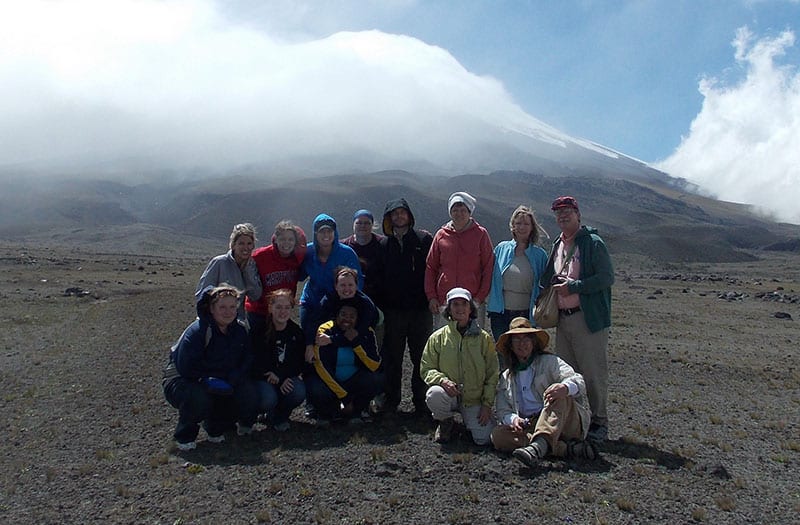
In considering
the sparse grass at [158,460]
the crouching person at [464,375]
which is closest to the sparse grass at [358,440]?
the crouching person at [464,375]

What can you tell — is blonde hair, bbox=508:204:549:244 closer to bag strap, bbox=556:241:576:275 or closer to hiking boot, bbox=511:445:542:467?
bag strap, bbox=556:241:576:275

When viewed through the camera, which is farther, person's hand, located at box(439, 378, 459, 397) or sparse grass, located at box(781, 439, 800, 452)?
sparse grass, located at box(781, 439, 800, 452)

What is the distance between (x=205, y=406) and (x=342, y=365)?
143 centimetres

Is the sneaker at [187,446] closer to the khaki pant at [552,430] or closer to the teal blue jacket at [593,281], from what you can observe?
the khaki pant at [552,430]

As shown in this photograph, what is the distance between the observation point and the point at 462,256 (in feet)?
21.7

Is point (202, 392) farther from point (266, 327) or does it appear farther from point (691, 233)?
point (691, 233)

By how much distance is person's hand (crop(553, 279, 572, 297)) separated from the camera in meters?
6.14

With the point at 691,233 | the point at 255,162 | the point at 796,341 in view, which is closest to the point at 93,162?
the point at 255,162

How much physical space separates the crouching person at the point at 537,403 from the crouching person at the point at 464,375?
0.47 feet

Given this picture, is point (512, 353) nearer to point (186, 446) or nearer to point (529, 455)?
point (529, 455)

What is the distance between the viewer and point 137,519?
4680 millimetres

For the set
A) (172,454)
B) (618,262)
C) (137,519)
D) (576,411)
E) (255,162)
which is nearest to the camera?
(137,519)

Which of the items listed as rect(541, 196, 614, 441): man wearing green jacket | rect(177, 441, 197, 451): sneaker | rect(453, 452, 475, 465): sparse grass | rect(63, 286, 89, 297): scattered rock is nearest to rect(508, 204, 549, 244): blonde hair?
rect(541, 196, 614, 441): man wearing green jacket

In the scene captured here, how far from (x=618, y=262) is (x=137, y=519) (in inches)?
2435
